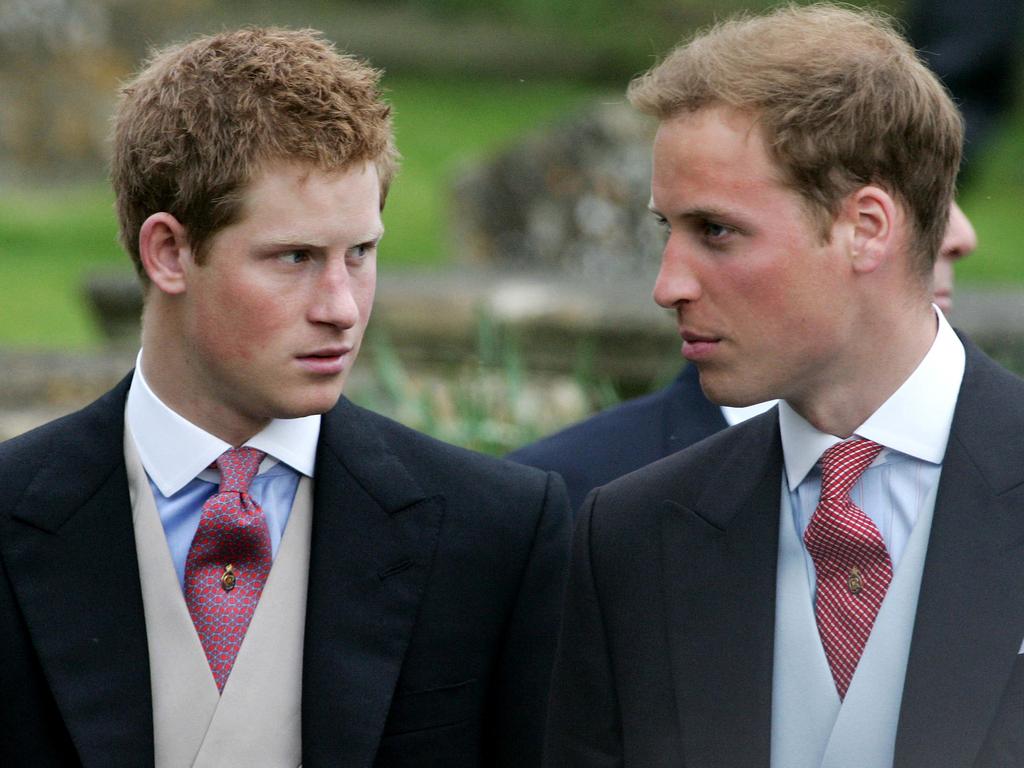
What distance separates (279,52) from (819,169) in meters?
0.93

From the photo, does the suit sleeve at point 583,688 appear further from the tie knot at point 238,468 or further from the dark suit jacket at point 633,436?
the dark suit jacket at point 633,436

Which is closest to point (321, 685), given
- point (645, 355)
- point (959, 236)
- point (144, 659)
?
point (144, 659)

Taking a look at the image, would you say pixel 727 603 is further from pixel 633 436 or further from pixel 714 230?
pixel 633 436

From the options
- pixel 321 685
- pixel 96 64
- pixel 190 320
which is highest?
pixel 96 64

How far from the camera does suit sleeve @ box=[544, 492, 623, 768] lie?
277 centimetres

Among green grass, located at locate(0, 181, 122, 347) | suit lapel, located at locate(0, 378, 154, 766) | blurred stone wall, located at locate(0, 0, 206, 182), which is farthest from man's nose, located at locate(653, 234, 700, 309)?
blurred stone wall, located at locate(0, 0, 206, 182)

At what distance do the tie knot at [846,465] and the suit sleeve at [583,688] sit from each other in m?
0.40

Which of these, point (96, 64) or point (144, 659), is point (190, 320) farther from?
point (96, 64)

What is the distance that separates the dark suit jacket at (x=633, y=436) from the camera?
3535mm

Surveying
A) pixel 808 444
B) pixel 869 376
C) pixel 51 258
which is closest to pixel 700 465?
pixel 808 444

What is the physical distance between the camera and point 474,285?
20.4 feet

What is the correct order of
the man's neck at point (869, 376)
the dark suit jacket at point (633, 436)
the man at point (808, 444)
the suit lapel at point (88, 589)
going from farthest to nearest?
the dark suit jacket at point (633, 436), the suit lapel at point (88, 589), the man's neck at point (869, 376), the man at point (808, 444)

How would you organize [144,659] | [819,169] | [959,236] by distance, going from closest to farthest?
[819,169], [144,659], [959,236]

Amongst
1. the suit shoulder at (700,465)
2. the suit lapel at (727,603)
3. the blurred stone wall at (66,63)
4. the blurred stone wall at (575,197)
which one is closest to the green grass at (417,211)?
the blurred stone wall at (575,197)
